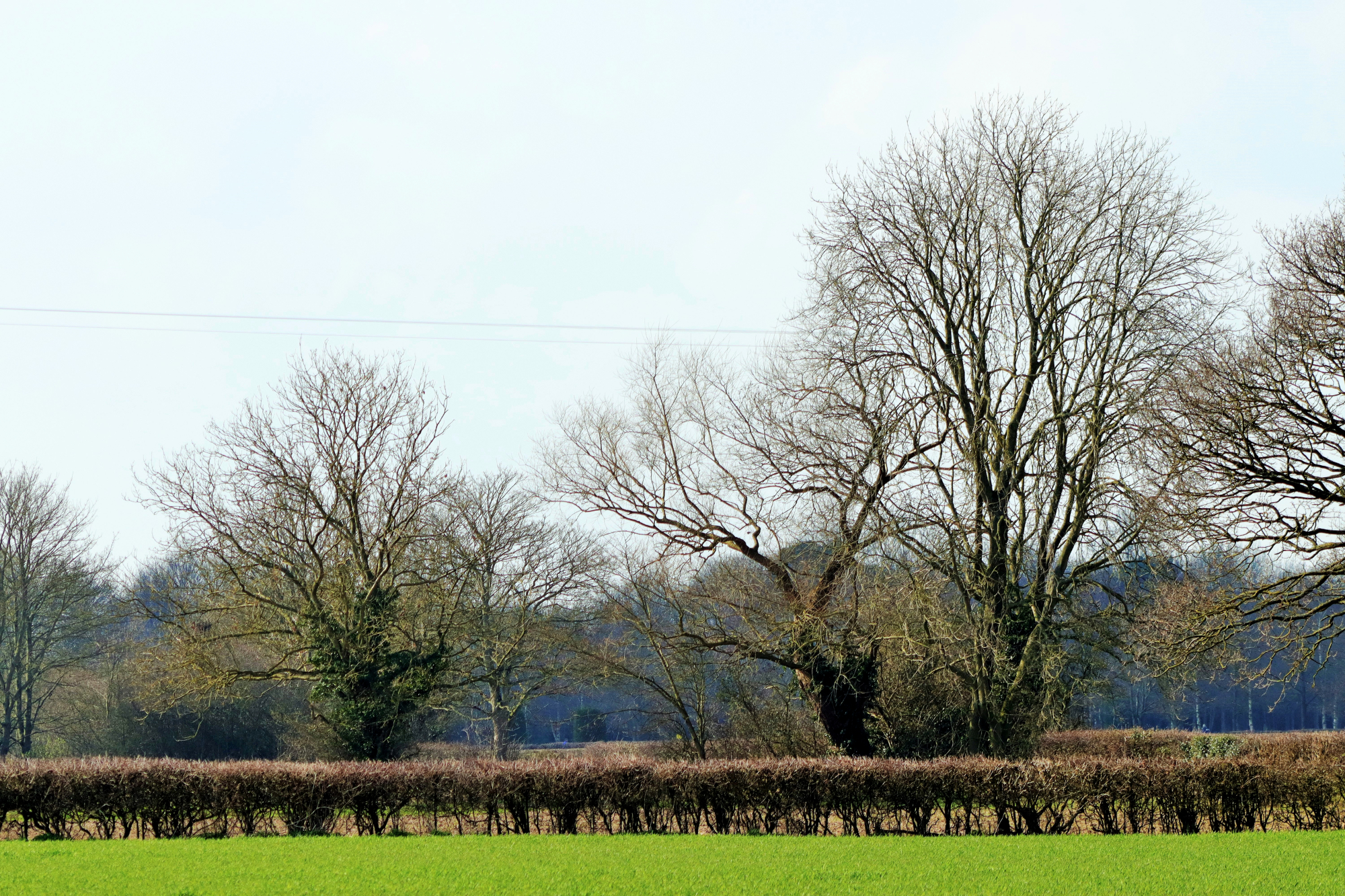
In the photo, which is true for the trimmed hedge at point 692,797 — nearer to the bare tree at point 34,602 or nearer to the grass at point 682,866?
the grass at point 682,866

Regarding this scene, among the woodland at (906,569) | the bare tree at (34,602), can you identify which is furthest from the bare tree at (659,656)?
the bare tree at (34,602)

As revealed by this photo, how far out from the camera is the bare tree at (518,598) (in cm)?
3012

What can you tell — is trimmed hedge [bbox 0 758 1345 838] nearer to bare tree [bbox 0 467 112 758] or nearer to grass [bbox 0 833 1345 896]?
grass [bbox 0 833 1345 896]

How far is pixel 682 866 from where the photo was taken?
12164mm

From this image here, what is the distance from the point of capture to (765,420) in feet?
72.0

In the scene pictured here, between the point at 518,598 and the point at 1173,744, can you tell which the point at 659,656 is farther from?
the point at 1173,744

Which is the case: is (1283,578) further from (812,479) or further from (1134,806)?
(812,479)

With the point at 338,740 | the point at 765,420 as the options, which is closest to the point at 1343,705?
the point at 765,420

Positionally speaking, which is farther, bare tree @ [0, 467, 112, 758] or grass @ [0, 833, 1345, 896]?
bare tree @ [0, 467, 112, 758]

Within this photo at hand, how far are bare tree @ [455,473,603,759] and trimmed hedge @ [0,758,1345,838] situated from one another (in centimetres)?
1146

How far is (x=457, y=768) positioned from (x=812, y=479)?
9.14 metres

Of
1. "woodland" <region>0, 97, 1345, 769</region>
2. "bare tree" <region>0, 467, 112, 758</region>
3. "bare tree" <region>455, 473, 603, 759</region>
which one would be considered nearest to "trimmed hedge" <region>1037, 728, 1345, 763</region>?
"woodland" <region>0, 97, 1345, 769</region>

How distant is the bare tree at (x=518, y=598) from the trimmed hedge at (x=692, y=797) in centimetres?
1146

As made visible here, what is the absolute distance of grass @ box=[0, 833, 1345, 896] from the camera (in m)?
10.7
